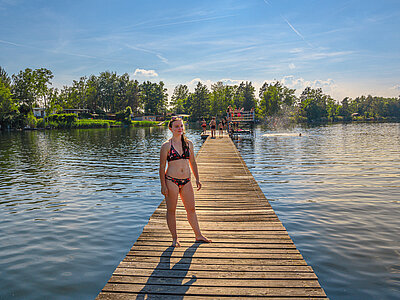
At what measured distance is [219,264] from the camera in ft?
16.1

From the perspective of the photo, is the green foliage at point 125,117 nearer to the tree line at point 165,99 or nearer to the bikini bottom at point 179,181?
the tree line at point 165,99

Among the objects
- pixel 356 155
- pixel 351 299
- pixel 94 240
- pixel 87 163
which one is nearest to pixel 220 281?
pixel 351 299

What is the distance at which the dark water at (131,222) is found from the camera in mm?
6214

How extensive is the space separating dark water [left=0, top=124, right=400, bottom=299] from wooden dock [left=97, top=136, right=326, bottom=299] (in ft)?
4.48

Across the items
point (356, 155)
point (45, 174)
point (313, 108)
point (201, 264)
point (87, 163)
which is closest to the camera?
point (201, 264)

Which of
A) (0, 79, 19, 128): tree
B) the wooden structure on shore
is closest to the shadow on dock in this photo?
the wooden structure on shore

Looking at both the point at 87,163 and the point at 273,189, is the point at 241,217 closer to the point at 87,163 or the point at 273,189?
the point at 273,189

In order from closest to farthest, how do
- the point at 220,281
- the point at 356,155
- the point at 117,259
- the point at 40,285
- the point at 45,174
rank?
1. the point at 220,281
2. the point at 40,285
3. the point at 117,259
4. the point at 45,174
5. the point at 356,155

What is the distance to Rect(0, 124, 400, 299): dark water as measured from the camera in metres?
6.21

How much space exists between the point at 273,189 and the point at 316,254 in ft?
22.5

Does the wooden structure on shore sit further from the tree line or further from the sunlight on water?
the tree line

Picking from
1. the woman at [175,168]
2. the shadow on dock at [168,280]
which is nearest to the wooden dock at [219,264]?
the shadow on dock at [168,280]

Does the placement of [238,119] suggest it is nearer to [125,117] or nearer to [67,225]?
[67,225]

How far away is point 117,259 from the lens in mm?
7215
